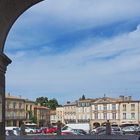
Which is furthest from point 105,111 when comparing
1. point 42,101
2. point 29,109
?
point 42,101

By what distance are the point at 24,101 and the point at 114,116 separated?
2201 centimetres

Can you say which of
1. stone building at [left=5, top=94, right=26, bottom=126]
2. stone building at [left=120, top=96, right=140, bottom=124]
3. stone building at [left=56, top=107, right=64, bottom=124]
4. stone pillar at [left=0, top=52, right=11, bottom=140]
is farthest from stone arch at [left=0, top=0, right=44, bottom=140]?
stone building at [left=56, top=107, right=64, bottom=124]

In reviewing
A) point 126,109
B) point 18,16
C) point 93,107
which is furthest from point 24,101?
point 18,16

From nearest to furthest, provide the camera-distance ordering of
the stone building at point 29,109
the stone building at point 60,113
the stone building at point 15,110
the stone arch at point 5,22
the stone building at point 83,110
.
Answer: the stone arch at point 5,22 < the stone building at point 15,110 < the stone building at point 29,109 < the stone building at point 83,110 < the stone building at point 60,113

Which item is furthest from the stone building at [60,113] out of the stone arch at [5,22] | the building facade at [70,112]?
the stone arch at [5,22]

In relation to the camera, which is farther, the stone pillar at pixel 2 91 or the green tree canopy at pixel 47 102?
the green tree canopy at pixel 47 102

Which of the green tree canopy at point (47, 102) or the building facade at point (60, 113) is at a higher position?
the green tree canopy at point (47, 102)

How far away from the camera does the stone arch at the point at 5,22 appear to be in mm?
8992

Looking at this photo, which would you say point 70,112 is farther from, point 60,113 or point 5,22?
point 5,22

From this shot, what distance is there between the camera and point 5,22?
9.23 metres

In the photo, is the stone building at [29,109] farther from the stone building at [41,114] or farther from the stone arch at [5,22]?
the stone arch at [5,22]

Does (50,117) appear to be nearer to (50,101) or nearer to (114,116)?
(50,101)

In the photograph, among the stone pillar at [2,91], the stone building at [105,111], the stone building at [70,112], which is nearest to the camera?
the stone pillar at [2,91]

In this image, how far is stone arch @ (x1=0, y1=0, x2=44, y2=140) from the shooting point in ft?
29.5
